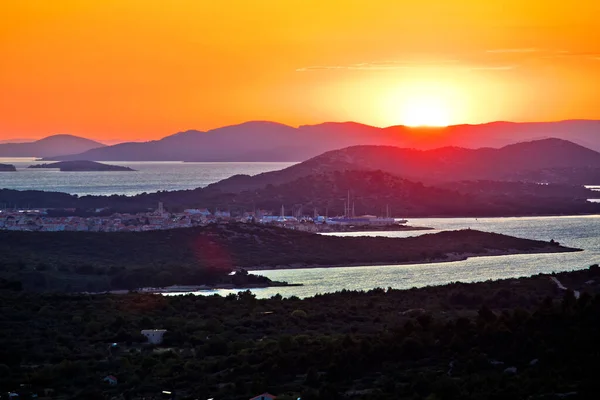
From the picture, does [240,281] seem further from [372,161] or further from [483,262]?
[372,161]

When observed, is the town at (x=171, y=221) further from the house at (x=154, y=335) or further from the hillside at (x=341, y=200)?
the house at (x=154, y=335)

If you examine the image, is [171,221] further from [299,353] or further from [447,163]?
[447,163]

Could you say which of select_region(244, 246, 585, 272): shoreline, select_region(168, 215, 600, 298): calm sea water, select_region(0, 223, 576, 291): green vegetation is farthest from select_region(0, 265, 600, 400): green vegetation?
select_region(244, 246, 585, 272): shoreline

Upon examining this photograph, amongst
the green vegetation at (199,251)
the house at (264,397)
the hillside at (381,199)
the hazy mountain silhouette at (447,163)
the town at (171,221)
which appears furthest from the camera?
the hazy mountain silhouette at (447,163)

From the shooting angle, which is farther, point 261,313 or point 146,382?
point 261,313

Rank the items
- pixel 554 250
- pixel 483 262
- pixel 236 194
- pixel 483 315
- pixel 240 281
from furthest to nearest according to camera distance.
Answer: pixel 236 194
pixel 554 250
pixel 483 262
pixel 240 281
pixel 483 315

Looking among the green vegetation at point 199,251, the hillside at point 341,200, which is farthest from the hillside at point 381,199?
the green vegetation at point 199,251

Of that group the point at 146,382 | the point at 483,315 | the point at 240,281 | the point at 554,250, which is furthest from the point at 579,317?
the point at 554,250
